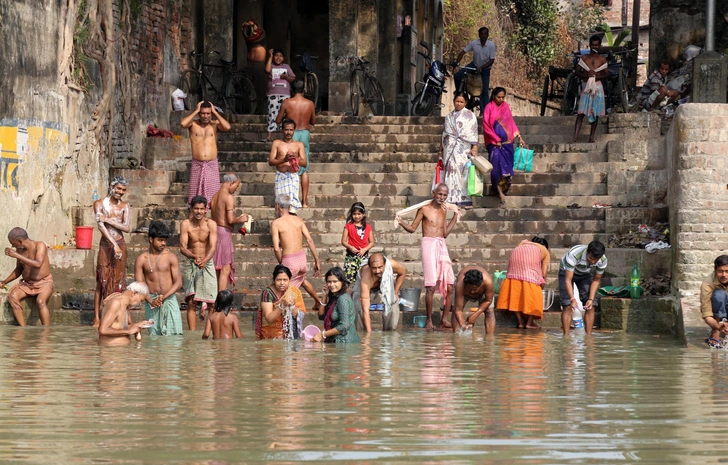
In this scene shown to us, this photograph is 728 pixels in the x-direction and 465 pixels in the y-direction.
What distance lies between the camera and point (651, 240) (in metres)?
13.9

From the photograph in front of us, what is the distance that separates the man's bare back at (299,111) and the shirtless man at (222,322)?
15.5 feet

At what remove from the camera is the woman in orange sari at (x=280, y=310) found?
11.4 m

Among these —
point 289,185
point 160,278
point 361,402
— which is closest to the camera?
point 361,402

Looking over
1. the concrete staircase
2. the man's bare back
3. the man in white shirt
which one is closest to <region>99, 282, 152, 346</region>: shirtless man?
the concrete staircase

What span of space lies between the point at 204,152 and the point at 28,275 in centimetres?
244

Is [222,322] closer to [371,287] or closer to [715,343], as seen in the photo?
[371,287]

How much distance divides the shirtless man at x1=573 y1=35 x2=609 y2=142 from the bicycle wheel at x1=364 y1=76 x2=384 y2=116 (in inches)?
167

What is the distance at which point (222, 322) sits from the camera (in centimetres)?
1150

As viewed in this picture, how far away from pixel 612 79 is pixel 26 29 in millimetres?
8752

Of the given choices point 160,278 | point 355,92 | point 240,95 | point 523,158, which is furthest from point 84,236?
point 355,92

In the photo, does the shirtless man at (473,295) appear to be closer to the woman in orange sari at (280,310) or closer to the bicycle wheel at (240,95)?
the woman in orange sari at (280,310)

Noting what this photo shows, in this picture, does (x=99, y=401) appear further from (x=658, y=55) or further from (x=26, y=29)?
(x=658, y=55)

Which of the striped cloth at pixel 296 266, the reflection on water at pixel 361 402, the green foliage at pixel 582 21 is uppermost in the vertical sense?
the green foliage at pixel 582 21

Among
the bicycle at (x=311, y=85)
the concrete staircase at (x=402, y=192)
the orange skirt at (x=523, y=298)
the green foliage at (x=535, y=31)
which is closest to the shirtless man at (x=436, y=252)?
the orange skirt at (x=523, y=298)
